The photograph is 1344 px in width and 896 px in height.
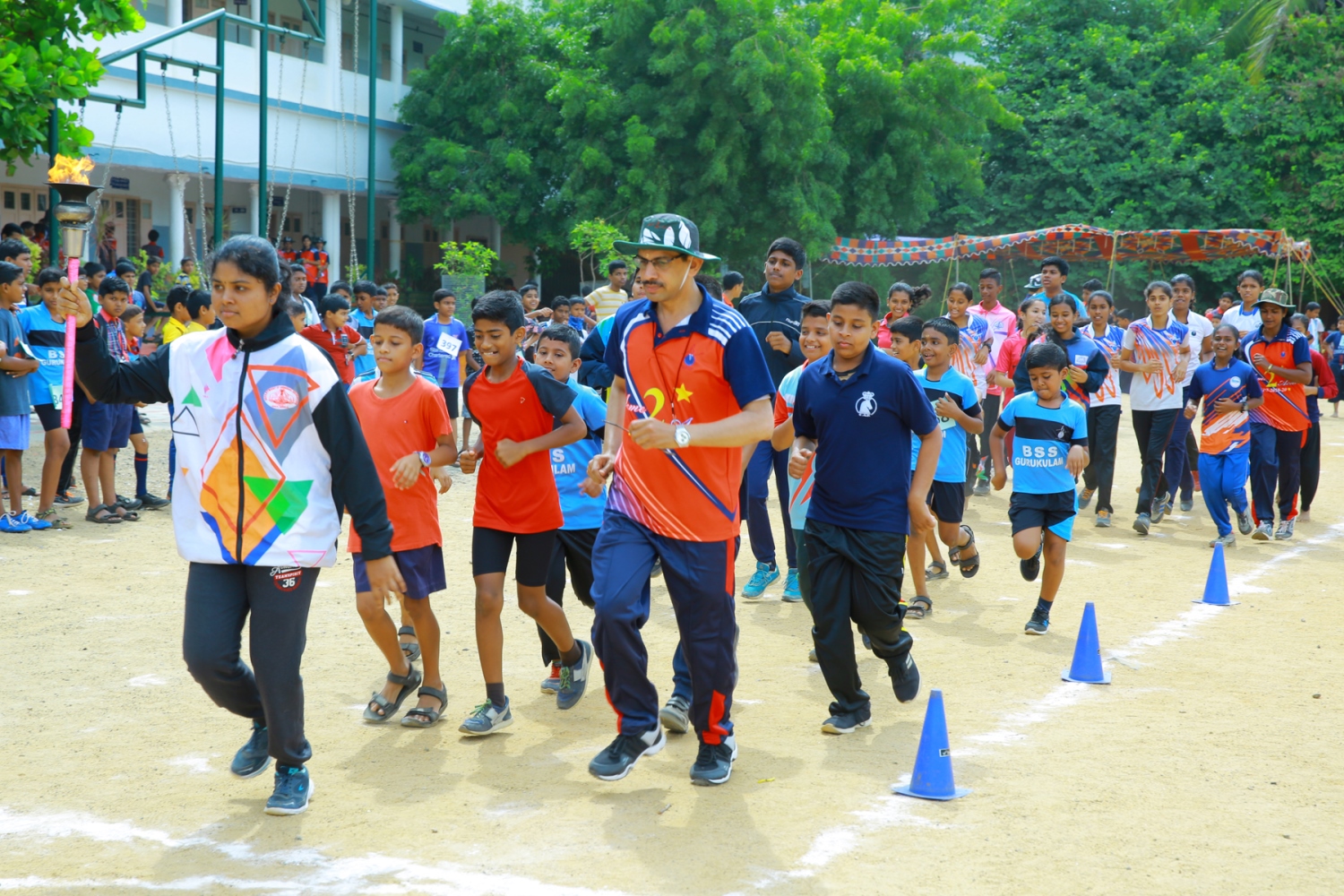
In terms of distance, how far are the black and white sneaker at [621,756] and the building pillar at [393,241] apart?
94.8 ft

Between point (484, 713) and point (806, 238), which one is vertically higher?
point (806, 238)

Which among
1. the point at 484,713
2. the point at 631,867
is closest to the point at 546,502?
the point at 484,713

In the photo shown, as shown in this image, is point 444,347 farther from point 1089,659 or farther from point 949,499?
point 1089,659

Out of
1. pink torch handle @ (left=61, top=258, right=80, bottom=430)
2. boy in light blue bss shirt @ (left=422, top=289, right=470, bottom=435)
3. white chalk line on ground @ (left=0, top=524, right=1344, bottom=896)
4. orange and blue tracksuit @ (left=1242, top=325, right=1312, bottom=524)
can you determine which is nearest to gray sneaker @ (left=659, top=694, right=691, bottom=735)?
white chalk line on ground @ (left=0, top=524, right=1344, bottom=896)

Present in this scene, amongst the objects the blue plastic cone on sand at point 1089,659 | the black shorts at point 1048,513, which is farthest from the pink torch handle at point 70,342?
the black shorts at point 1048,513

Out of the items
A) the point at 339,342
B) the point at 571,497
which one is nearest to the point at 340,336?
the point at 339,342

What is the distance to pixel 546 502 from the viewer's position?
5.53 meters

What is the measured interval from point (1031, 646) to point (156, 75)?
2255 cm

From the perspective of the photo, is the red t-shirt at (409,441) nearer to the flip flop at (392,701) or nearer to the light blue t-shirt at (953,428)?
the flip flop at (392,701)

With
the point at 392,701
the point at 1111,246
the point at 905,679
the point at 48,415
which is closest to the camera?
the point at 392,701

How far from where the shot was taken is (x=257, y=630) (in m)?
4.30

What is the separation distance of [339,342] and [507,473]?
806 cm

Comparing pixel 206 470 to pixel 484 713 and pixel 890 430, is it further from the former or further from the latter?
pixel 890 430


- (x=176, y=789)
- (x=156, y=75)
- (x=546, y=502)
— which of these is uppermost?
(x=156, y=75)
